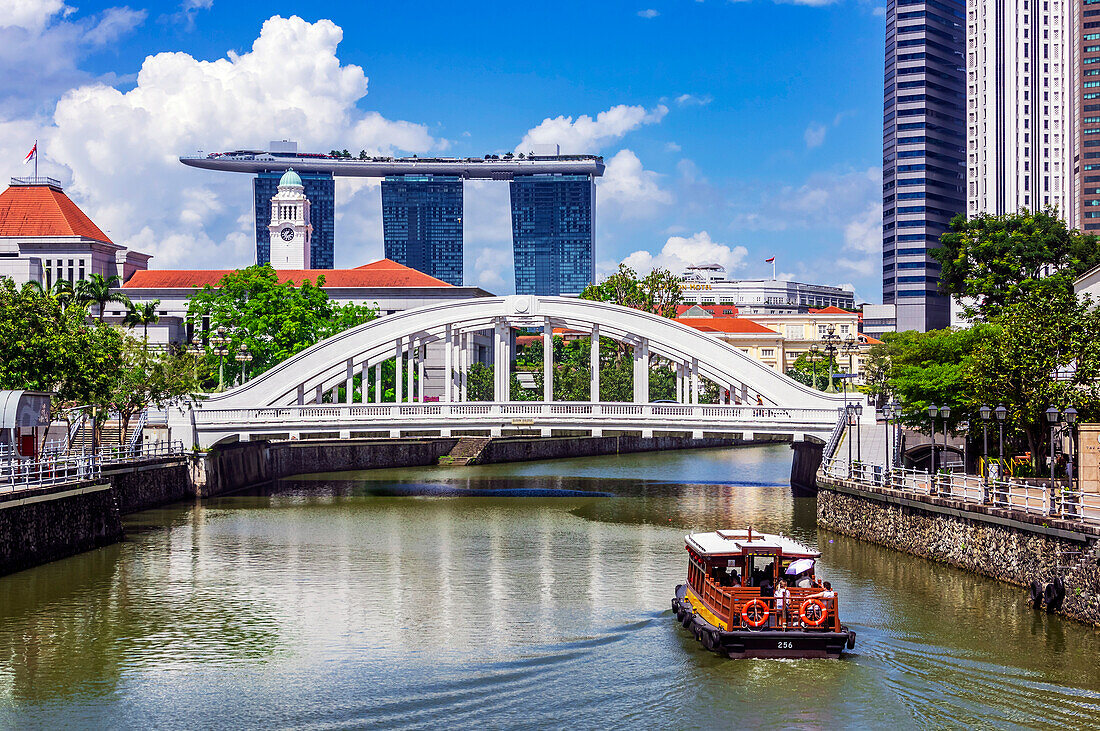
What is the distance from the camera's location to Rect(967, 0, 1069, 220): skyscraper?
139750mm

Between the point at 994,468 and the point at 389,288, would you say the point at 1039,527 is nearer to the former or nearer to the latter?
the point at 994,468

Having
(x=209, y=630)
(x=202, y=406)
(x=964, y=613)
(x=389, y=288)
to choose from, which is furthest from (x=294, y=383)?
(x=389, y=288)

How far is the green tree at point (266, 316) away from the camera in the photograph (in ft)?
245

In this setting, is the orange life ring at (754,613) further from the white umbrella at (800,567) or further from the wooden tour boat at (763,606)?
the white umbrella at (800,567)

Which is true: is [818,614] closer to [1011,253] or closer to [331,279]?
[1011,253]

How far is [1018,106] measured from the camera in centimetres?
14450

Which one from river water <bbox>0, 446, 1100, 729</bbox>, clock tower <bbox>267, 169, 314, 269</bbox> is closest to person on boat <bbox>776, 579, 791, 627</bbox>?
river water <bbox>0, 446, 1100, 729</bbox>

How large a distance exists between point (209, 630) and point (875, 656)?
14.3m

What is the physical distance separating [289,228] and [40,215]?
6256 cm

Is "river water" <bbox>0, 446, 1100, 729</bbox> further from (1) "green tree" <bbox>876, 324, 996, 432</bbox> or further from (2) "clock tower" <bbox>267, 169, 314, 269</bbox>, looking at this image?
(2) "clock tower" <bbox>267, 169, 314, 269</bbox>

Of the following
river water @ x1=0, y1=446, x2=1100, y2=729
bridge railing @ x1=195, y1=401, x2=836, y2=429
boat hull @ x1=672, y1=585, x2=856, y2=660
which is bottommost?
river water @ x1=0, y1=446, x2=1100, y2=729

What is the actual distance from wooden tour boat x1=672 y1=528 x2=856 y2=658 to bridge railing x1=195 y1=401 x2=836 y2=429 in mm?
28978

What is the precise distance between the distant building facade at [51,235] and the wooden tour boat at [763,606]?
103 metres

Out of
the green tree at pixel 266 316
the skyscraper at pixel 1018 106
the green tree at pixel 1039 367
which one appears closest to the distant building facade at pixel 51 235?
the green tree at pixel 266 316
